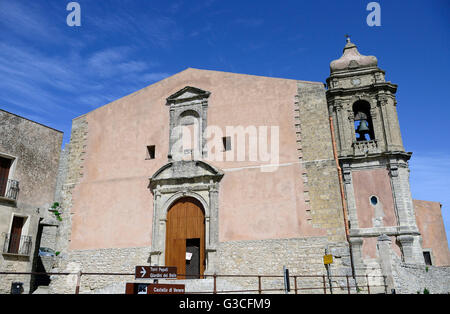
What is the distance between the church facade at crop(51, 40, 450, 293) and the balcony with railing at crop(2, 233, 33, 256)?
1648 millimetres

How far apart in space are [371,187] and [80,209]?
1370cm

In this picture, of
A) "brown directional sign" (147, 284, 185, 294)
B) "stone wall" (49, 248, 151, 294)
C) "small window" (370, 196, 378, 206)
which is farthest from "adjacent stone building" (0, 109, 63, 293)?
"small window" (370, 196, 378, 206)

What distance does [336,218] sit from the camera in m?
12.2

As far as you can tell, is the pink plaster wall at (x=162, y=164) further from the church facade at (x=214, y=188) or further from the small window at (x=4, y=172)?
the small window at (x=4, y=172)

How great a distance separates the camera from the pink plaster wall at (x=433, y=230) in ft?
70.6

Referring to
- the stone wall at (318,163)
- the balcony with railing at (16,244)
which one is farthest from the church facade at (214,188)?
the balcony with railing at (16,244)

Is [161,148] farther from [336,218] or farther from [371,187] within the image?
[371,187]

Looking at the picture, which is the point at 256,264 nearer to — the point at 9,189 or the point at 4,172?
the point at 9,189

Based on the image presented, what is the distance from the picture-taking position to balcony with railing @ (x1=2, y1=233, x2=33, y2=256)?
13.1 m

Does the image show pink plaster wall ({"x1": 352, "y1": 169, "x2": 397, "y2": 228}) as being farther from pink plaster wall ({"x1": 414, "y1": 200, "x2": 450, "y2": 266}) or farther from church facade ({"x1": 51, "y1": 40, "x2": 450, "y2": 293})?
pink plaster wall ({"x1": 414, "y1": 200, "x2": 450, "y2": 266})

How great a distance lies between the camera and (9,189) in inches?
535

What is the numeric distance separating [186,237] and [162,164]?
3.01 meters
